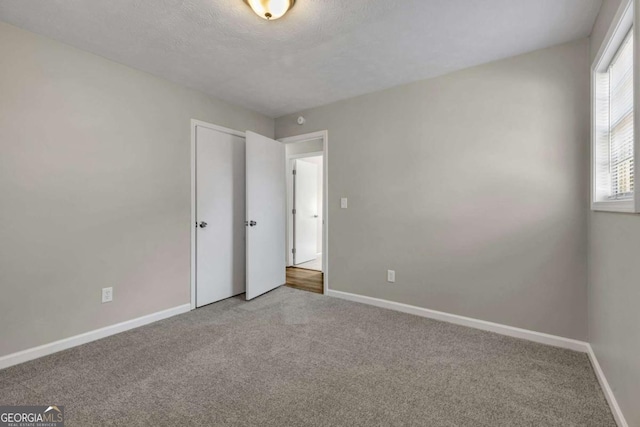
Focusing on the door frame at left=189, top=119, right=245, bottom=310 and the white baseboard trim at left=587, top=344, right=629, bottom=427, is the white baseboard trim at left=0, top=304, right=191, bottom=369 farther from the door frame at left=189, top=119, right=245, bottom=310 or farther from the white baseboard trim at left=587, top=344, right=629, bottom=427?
the white baseboard trim at left=587, top=344, right=629, bottom=427

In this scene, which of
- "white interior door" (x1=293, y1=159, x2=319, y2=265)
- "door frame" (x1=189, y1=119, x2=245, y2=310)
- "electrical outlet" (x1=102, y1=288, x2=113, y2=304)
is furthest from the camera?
"white interior door" (x1=293, y1=159, x2=319, y2=265)

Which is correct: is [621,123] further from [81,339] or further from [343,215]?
[81,339]

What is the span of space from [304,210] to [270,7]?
4.15 meters

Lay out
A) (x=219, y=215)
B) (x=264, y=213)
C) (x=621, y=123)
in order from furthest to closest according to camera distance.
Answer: (x=264, y=213)
(x=219, y=215)
(x=621, y=123)

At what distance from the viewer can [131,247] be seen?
104 inches

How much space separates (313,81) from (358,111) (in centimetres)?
67

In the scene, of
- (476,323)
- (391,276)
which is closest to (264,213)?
(391,276)

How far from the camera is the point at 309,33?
6.89 feet

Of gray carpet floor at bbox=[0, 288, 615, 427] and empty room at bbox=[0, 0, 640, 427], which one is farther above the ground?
empty room at bbox=[0, 0, 640, 427]

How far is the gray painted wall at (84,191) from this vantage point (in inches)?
80.1

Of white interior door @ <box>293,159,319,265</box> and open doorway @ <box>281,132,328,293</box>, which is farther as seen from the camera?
white interior door @ <box>293,159,319,265</box>

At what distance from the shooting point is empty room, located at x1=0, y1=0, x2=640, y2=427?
1665mm

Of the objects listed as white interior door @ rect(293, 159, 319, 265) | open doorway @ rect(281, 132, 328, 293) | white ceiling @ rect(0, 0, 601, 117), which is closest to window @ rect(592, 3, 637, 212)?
white ceiling @ rect(0, 0, 601, 117)

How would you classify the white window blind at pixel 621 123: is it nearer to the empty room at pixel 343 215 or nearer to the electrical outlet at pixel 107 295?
the empty room at pixel 343 215
